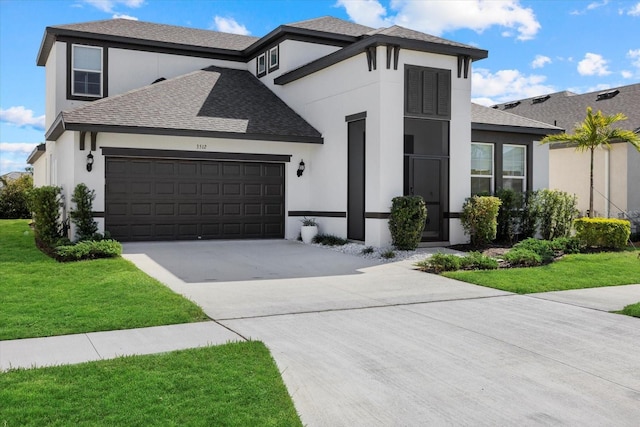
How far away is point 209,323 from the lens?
6840 millimetres

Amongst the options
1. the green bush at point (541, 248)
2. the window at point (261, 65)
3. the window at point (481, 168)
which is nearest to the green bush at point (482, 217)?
the green bush at point (541, 248)

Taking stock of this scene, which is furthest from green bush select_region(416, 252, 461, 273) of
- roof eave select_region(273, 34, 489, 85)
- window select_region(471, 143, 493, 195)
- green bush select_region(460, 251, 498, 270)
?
window select_region(471, 143, 493, 195)

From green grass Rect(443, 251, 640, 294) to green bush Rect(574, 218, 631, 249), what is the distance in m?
1.92

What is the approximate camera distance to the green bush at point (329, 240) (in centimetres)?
1541

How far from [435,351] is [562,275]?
5984mm

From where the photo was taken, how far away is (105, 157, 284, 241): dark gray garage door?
50.8ft

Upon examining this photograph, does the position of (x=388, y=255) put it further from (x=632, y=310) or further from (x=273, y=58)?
(x=273, y=58)

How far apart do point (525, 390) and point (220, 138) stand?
12.4 metres

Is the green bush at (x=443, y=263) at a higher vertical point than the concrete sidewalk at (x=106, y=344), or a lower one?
higher

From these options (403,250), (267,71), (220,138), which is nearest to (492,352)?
(403,250)

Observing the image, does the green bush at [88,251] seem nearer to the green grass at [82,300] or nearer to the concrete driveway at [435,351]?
the green grass at [82,300]

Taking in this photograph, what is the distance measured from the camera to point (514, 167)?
18156mm

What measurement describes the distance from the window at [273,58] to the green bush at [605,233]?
10590 millimetres

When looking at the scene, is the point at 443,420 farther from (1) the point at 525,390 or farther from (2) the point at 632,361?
(2) the point at 632,361
